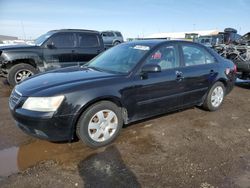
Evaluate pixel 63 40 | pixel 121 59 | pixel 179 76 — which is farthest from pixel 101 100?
pixel 63 40

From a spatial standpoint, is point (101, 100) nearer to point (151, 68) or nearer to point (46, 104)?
point (46, 104)

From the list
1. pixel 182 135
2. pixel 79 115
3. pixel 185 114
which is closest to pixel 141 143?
pixel 182 135

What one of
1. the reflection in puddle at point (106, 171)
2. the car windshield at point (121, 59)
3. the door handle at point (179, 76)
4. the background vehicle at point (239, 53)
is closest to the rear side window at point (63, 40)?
the car windshield at point (121, 59)

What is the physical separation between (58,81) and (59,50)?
4785mm

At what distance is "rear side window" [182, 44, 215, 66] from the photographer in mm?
4781

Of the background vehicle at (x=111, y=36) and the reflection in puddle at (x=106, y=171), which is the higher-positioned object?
the background vehicle at (x=111, y=36)

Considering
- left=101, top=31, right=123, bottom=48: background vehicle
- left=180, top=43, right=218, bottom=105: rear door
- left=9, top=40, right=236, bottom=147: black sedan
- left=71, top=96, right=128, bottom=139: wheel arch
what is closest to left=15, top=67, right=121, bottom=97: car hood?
left=9, top=40, right=236, bottom=147: black sedan

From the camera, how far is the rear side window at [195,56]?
478 cm

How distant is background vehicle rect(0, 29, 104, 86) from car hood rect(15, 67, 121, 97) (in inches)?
154

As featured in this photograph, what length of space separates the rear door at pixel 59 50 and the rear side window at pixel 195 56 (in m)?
4.67

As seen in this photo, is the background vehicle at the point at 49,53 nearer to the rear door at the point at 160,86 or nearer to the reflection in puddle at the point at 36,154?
the rear door at the point at 160,86

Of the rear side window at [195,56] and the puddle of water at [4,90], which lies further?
the puddle of water at [4,90]

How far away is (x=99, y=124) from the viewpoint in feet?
12.1

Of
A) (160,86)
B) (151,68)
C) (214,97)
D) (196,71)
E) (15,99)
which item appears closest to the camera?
(15,99)
